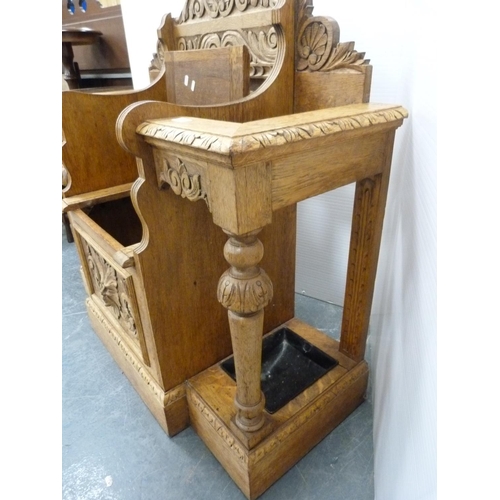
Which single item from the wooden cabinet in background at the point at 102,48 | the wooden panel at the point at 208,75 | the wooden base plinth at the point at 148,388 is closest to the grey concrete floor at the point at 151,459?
the wooden base plinth at the point at 148,388

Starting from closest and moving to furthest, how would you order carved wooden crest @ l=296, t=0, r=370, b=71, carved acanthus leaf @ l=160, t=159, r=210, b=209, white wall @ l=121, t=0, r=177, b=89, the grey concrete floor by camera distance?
carved acanthus leaf @ l=160, t=159, r=210, b=209 < carved wooden crest @ l=296, t=0, r=370, b=71 < the grey concrete floor < white wall @ l=121, t=0, r=177, b=89

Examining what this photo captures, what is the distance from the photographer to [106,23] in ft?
6.93

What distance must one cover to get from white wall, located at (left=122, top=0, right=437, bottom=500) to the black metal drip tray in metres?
0.16

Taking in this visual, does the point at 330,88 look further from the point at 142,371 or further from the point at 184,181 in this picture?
the point at 142,371

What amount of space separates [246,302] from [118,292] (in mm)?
504

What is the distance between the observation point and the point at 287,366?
3.52ft

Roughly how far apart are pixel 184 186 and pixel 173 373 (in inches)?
21.0

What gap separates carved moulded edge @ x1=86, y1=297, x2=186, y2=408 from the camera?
0.95 meters

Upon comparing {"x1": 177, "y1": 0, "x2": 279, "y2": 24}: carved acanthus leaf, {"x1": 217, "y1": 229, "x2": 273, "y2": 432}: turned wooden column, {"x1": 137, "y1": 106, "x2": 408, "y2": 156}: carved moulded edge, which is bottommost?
{"x1": 217, "y1": 229, "x2": 273, "y2": 432}: turned wooden column

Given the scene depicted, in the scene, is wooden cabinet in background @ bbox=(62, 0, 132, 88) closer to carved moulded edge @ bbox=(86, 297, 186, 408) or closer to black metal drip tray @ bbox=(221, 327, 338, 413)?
carved moulded edge @ bbox=(86, 297, 186, 408)

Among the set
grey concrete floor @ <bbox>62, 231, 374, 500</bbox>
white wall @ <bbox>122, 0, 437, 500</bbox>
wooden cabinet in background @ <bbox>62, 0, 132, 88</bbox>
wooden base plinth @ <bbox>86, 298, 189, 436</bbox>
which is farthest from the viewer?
wooden cabinet in background @ <bbox>62, 0, 132, 88</bbox>

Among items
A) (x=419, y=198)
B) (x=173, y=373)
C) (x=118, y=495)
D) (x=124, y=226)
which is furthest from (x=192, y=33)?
(x=118, y=495)

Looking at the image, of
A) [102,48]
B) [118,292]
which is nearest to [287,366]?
[118,292]

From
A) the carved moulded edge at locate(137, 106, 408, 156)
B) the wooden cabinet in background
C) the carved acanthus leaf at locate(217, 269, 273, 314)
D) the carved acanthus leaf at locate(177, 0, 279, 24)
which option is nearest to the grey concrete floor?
the carved acanthus leaf at locate(217, 269, 273, 314)
